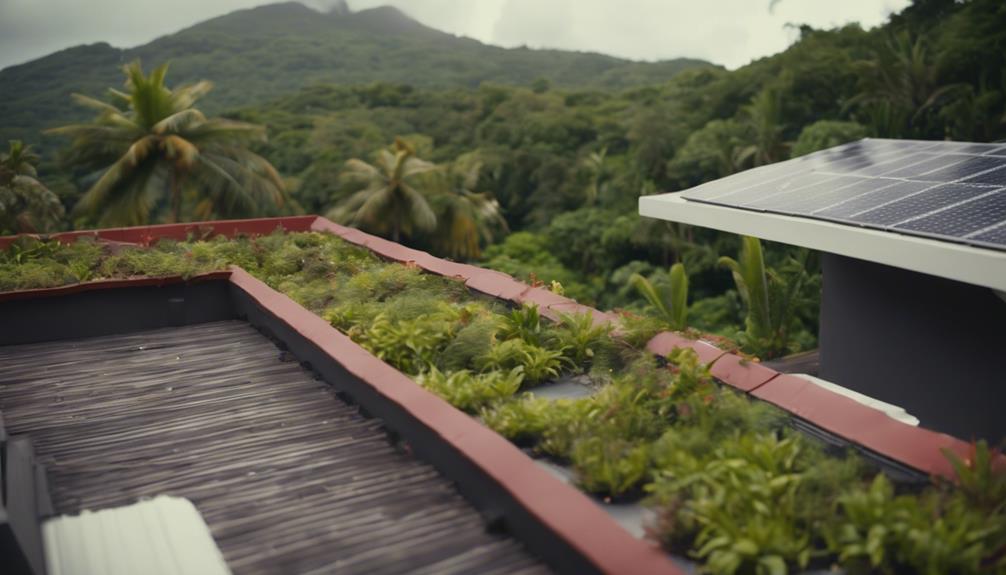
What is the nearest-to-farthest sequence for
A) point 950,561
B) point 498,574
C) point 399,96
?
point 950,561
point 498,574
point 399,96

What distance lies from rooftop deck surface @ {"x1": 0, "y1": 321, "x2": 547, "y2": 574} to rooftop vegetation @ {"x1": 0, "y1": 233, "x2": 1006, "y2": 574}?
0.69 m

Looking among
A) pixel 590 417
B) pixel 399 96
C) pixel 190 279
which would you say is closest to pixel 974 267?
pixel 590 417

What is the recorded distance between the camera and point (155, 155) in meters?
28.5

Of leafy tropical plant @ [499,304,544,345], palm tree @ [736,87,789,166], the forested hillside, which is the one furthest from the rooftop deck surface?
the forested hillside

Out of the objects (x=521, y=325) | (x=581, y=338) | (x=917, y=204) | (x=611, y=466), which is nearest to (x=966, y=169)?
(x=917, y=204)

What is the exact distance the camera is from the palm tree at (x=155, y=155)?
27719mm

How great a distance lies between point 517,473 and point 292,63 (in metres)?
90.4

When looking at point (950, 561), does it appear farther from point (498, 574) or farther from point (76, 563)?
point (76, 563)

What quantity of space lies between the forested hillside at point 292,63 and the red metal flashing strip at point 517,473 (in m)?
57.1

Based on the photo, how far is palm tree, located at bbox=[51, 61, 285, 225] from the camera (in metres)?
27.7

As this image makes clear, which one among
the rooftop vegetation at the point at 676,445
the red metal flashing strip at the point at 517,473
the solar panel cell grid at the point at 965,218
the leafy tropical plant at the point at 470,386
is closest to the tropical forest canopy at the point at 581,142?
the solar panel cell grid at the point at 965,218

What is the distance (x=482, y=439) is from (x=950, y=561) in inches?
102

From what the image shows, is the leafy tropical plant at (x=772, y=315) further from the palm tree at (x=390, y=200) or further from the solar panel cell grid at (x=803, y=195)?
the palm tree at (x=390, y=200)

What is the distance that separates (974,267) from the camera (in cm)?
702
